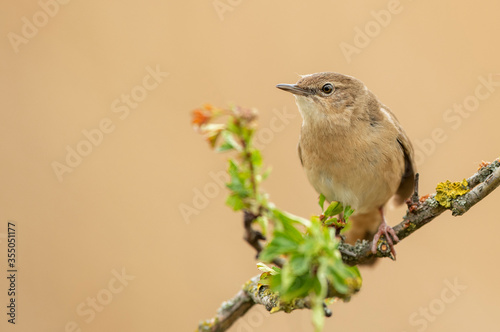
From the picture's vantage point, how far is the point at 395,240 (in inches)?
122

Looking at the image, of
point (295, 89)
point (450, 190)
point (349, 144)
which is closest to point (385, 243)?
point (450, 190)

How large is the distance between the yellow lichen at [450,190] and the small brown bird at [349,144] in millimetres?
959

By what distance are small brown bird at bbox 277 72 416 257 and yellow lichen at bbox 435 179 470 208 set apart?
3.15ft

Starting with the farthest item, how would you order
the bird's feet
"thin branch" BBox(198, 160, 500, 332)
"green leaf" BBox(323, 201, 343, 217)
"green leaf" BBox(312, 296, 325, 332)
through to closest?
1. the bird's feet
2. "thin branch" BBox(198, 160, 500, 332)
3. "green leaf" BBox(323, 201, 343, 217)
4. "green leaf" BBox(312, 296, 325, 332)

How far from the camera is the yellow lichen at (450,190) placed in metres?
2.72

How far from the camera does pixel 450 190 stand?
2730mm

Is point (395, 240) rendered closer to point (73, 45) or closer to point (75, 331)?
point (75, 331)

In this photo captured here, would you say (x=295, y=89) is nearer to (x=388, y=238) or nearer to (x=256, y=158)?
(x=388, y=238)

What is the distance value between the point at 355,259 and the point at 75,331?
3.63 meters

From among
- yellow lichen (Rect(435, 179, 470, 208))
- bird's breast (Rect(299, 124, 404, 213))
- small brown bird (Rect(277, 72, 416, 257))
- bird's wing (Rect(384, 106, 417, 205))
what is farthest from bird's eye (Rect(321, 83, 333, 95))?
yellow lichen (Rect(435, 179, 470, 208))

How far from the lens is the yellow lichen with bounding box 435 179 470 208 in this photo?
2.72 meters

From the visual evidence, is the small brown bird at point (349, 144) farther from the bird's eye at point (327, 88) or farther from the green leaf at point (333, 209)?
the green leaf at point (333, 209)

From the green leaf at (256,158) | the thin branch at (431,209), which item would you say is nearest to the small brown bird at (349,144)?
the thin branch at (431,209)

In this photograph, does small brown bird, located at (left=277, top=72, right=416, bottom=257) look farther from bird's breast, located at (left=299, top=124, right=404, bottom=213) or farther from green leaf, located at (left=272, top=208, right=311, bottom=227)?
green leaf, located at (left=272, top=208, right=311, bottom=227)
